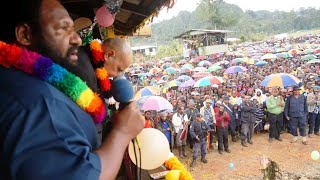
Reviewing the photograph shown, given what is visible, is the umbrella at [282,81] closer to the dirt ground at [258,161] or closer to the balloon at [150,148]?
the dirt ground at [258,161]

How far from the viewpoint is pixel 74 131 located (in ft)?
3.02

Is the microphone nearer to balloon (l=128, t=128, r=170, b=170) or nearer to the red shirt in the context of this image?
balloon (l=128, t=128, r=170, b=170)

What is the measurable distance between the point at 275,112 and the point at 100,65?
10.2 m

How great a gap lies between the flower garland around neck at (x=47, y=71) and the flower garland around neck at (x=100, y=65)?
60 centimetres

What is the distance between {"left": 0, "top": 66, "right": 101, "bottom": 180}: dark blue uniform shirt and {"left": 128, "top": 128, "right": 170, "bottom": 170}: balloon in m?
0.69

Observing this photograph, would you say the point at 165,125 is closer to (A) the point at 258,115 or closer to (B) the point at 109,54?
(A) the point at 258,115

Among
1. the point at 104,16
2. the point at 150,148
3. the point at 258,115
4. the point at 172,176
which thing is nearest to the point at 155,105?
the point at 258,115

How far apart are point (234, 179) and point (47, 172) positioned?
8708mm

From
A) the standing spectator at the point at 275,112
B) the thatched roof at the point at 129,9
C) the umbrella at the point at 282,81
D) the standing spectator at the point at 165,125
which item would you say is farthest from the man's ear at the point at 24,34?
the umbrella at the point at 282,81

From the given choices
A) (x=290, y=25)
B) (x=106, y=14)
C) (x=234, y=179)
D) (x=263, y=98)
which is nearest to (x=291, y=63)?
(x=263, y=98)

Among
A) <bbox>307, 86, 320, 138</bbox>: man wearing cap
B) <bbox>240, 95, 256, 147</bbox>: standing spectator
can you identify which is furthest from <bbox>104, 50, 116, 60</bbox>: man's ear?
<bbox>307, 86, 320, 138</bbox>: man wearing cap

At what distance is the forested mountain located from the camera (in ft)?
184

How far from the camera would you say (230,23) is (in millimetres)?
56406

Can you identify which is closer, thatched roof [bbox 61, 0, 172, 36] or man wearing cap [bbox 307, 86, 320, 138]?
thatched roof [bbox 61, 0, 172, 36]
